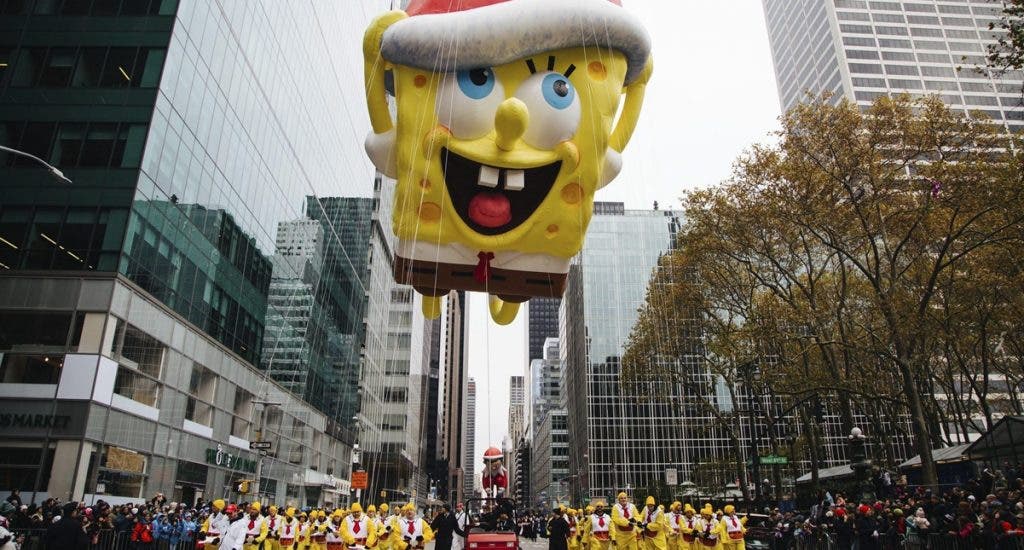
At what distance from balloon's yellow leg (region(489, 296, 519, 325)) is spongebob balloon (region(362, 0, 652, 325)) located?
1.05 metres

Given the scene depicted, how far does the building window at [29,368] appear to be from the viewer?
18.8 m

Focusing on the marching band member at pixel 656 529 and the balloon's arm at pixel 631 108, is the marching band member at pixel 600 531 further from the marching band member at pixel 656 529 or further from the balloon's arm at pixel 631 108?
the balloon's arm at pixel 631 108

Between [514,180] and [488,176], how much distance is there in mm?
228

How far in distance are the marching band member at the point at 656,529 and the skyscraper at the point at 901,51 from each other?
91.8 m

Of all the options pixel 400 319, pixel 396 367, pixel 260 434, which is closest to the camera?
pixel 260 434

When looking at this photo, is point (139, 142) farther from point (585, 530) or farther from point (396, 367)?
point (396, 367)

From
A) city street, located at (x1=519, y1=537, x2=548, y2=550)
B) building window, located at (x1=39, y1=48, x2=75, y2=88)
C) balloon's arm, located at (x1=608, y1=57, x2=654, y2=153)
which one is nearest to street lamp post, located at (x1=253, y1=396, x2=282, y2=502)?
city street, located at (x1=519, y1=537, x2=548, y2=550)

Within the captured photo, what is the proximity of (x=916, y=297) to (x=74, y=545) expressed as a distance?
1131 inches

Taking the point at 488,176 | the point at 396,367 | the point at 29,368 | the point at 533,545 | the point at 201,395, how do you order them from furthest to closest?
the point at 396,367
the point at 533,545
the point at 201,395
the point at 29,368
the point at 488,176

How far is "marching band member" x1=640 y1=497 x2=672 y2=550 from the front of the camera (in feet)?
46.2

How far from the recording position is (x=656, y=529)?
46.3ft

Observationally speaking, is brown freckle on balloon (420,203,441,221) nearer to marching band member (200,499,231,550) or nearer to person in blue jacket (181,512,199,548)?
marching band member (200,499,231,550)

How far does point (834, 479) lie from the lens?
36.5 metres

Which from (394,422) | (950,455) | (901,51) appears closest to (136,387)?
(950,455)
